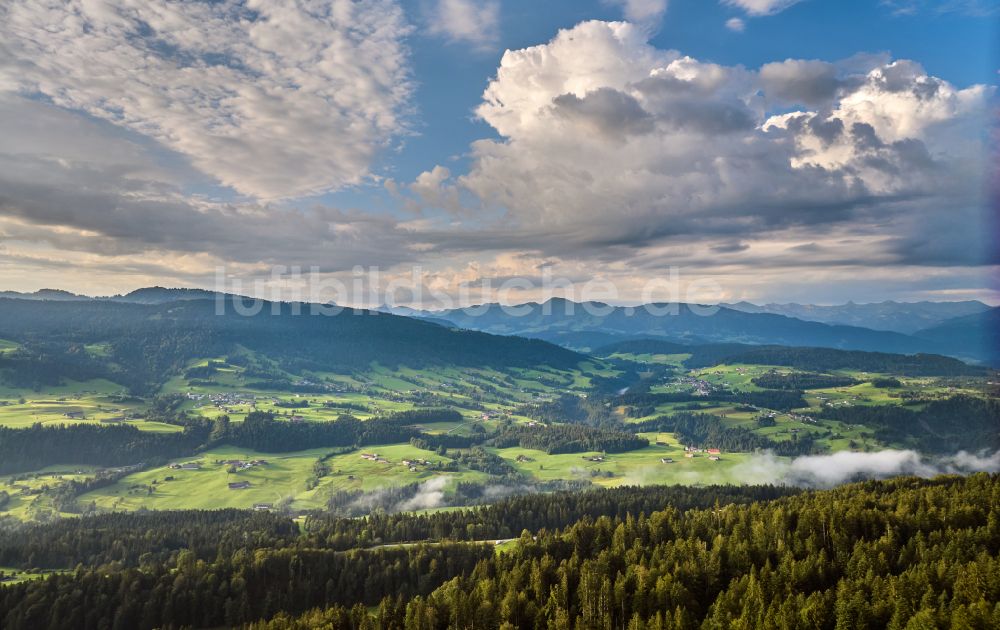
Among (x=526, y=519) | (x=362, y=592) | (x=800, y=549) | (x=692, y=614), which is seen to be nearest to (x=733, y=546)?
(x=800, y=549)

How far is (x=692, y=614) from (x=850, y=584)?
798 inches

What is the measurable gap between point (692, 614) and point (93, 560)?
141m

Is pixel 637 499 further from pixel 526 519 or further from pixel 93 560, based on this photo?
pixel 93 560

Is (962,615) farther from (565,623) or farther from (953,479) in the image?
(953,479)

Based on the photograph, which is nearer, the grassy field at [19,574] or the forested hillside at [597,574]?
the forested hillside at [597,574]

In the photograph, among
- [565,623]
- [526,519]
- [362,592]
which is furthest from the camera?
[526,519]

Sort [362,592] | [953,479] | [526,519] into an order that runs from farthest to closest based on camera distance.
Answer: [526,519] < [953,479] < [362,592]

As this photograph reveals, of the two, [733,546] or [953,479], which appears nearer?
[733,546]

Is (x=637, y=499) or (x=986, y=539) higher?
(x=986, y=539)

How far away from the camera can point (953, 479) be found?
134750mm

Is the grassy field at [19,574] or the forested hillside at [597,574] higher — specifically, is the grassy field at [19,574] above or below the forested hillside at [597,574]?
below

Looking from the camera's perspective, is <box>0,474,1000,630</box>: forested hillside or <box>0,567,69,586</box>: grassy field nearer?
<box>0,474,1000,630</box>: forested hillside

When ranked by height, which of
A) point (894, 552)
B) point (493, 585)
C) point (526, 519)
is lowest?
point (526, 519)

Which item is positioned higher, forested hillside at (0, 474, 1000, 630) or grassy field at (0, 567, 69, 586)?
forested hillside at (0, 474, 1000, 630)
